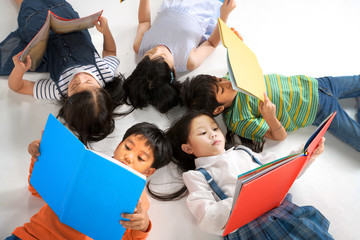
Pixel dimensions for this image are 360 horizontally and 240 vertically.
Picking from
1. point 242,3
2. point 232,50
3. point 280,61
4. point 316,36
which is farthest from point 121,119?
point 316,36

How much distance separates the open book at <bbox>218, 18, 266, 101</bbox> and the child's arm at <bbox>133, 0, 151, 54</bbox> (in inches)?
20.9

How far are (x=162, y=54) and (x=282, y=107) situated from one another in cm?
53

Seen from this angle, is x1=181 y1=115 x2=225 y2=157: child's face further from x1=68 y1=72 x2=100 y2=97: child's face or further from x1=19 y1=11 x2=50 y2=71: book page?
x1=19 y1=11 x2=50 y2=71: book page

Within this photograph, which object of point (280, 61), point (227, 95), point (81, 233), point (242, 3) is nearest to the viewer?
point (81, 233)

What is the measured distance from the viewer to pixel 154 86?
120cm

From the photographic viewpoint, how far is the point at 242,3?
1614 millimetres

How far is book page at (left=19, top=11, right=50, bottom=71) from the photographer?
106 cm

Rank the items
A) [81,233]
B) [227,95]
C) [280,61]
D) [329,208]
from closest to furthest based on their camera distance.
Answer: [81,233], [329,208], [227,95], [280,61]

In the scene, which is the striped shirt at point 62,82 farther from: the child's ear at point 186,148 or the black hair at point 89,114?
the child's ear at point 186,148

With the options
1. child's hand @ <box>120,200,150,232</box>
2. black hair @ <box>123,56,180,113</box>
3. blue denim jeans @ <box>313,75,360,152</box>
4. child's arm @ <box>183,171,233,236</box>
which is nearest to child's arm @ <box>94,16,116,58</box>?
black hair @ <box>123,56,180,113</box>

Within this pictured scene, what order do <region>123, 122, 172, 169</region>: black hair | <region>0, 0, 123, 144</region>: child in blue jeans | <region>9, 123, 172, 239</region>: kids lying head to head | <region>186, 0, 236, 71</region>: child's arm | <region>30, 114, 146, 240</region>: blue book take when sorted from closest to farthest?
<region>30, 114, 146, 240</region>: blue book
<region>9, 123, 172, 239</region>: kids lying head to head
<region>123, 122, 172, 169</region>: black hair
<region>0, 0, 123, 144</region>: child in blue jeans
<region>186, 0, 236, 71</region>: child's arm

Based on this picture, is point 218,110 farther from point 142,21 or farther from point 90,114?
point 142,21

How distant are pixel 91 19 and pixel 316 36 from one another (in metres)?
A: 1.09

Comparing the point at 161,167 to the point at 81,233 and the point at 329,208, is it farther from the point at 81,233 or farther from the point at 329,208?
the point at 329,208
